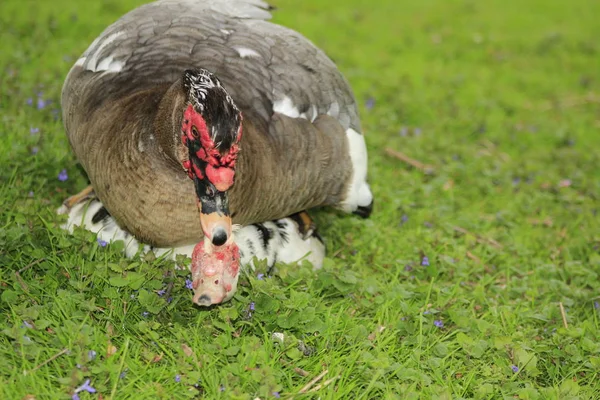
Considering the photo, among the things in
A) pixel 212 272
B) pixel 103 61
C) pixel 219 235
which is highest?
pixel 103 61

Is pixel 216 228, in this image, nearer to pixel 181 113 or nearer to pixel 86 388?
pixel 181 113

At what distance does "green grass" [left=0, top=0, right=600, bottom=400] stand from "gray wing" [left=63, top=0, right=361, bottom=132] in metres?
0.72

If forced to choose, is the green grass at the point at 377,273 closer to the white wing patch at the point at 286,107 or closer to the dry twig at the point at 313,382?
the dry twig at the point at 313,382

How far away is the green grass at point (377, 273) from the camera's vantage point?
9.64 ft

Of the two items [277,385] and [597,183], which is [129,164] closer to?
[277,385]

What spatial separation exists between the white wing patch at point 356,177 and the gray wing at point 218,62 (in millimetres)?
82

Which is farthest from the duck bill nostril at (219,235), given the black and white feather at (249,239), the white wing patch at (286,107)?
the white wing patch at (286,107)

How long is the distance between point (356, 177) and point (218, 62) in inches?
39.1

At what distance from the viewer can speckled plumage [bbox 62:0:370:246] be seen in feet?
10.8

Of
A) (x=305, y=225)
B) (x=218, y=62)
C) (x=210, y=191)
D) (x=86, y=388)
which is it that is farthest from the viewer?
(x=305, y=225)

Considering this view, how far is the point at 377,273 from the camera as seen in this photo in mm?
4133

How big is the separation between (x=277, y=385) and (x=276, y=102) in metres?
1.50

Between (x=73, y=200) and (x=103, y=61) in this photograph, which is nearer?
(x=103, y=61)

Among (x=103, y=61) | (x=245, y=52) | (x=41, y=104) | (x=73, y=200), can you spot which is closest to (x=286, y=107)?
(x=245, y=52)
